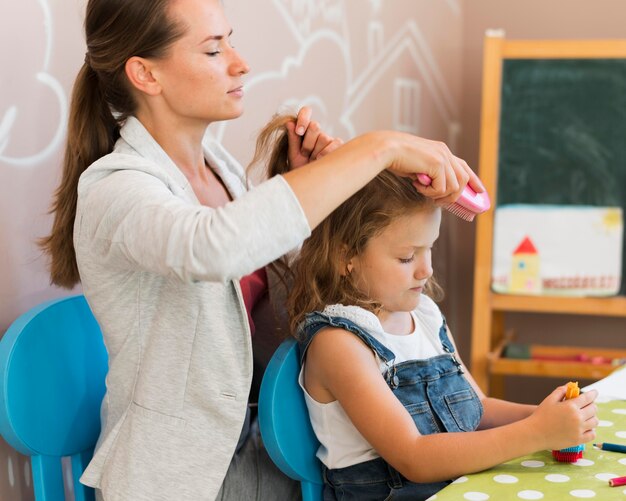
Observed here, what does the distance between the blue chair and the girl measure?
29cm

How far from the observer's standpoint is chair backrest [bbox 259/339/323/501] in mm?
1112

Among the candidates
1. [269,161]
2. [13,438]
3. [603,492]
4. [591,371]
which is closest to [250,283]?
[269,161]


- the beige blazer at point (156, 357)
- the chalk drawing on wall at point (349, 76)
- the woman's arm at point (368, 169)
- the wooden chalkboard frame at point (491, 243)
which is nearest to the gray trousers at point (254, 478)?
the beige blazer at point (156, 357)

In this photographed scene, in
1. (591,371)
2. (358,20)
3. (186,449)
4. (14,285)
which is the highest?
(358,20)

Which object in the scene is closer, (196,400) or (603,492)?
(603,492)

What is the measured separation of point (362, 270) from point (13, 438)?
0.50 m

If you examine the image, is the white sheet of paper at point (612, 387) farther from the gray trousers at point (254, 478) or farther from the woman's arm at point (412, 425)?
the gray trousers at point (254, 478)

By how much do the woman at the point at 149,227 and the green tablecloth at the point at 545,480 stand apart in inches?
11.9

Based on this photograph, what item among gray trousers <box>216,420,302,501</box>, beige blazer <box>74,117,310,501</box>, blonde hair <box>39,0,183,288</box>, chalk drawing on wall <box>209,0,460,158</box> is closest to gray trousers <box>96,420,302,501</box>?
gray trousers <box>216,420,302,501</box>

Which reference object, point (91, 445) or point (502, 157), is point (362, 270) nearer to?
point (91, 445)

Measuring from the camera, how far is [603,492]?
0.92 m

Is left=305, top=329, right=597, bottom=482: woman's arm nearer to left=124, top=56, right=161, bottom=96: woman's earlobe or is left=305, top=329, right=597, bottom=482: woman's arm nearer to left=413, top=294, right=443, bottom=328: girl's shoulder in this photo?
left=413, top=294, right=443, bottom=328: girl's shoulder

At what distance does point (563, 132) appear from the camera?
2.41 meters

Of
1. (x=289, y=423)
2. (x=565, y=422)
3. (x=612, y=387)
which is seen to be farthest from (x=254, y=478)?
(x=612, y=387)
